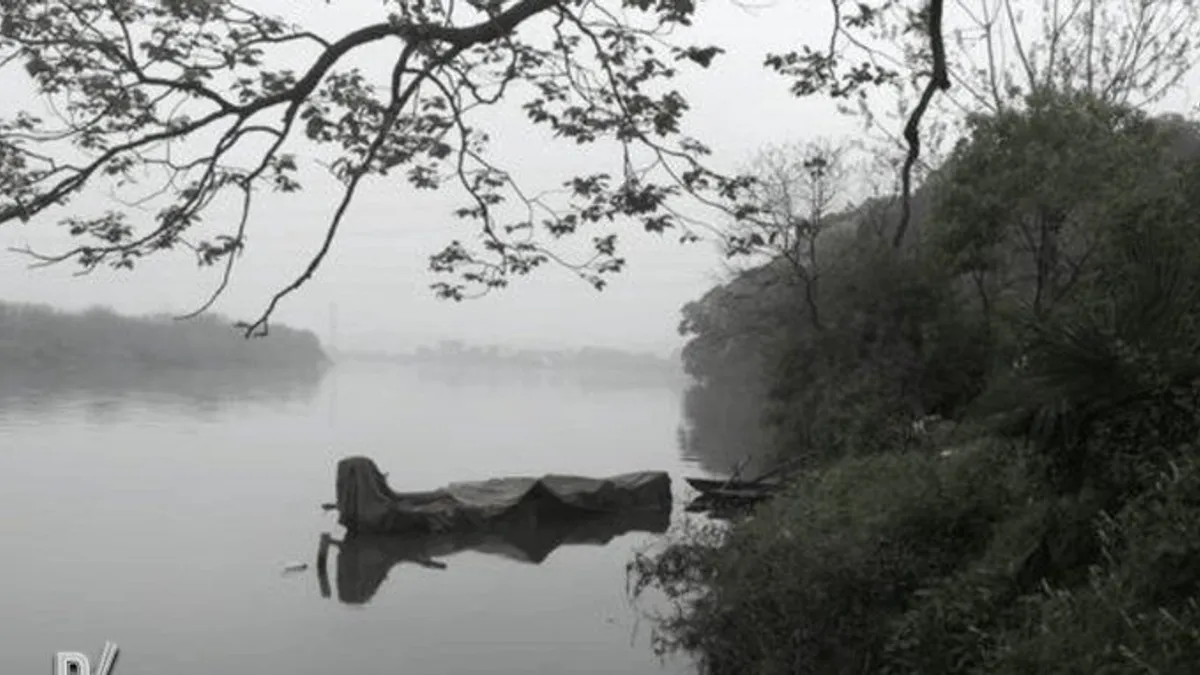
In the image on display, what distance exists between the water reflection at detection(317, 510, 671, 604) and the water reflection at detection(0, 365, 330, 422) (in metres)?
50.8

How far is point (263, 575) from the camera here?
27.7 m

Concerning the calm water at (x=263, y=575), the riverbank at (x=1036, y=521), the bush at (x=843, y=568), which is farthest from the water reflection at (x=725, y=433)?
the bush at (x=843, y=568)

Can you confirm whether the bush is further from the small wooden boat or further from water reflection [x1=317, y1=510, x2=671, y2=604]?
water reflection [x1=317, y1=510, x2=671, y2=604]

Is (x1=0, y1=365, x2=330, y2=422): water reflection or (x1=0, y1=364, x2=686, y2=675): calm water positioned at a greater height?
(x1=0, y1=365, x2=330, y2=422): water reflection

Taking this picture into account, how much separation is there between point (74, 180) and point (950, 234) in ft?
52.4

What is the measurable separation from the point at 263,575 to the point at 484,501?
24.6 feet

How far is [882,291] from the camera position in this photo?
26172 millimetres

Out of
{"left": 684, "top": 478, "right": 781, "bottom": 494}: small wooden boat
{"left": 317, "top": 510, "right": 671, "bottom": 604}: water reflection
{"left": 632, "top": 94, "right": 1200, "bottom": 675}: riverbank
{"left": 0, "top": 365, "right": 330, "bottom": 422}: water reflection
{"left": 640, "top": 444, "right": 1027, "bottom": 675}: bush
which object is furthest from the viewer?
{"left": 0, "top": 365, "right": 330, "bottom": 422}: water reflection

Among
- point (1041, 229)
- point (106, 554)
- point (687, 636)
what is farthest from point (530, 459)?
point (687, 636)

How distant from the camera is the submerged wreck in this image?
3091cm

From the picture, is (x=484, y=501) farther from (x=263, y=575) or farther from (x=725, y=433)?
(x=725, y=433)

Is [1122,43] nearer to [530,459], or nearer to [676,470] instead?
[676,470]

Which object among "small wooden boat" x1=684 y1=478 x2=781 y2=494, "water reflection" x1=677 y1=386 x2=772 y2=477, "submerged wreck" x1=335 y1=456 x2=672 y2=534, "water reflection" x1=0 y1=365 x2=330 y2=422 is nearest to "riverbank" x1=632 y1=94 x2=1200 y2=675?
"small wooden boat" x1=684 y1=478 x2=781 y2=494

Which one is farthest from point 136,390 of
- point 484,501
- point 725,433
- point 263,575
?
point 263,575
